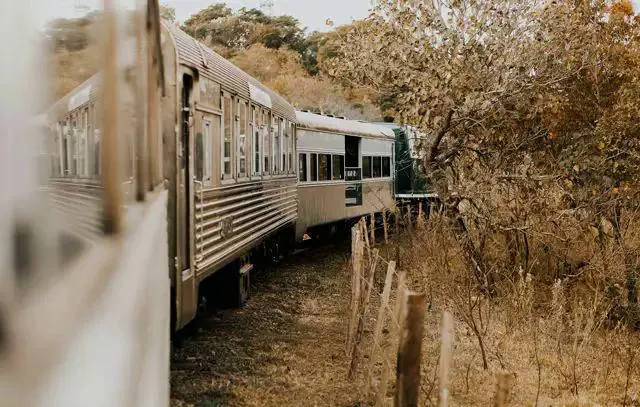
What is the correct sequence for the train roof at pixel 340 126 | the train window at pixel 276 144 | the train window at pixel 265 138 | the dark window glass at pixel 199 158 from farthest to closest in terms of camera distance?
the train roof at pixel 340 126 < the train window at pixel 276 144 < the train window at pixel 265 138 < the dark window glass at pixel 199 158

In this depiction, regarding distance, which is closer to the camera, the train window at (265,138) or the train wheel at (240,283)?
the train wheel at (240,283)

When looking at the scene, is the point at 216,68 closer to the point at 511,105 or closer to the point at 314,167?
the point at 511,105

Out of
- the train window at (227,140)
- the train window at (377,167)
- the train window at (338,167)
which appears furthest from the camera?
the train window at (377,167)

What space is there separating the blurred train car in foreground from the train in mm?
10

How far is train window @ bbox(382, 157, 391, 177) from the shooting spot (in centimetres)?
2256

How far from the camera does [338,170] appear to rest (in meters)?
18.7

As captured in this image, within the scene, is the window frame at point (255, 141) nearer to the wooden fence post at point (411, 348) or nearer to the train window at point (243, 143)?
the train window at point (243, 143)

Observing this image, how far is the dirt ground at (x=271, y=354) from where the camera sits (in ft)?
23.3

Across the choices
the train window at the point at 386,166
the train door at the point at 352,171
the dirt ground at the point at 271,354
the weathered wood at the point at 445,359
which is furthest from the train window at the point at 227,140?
the train window at the point at 386,166

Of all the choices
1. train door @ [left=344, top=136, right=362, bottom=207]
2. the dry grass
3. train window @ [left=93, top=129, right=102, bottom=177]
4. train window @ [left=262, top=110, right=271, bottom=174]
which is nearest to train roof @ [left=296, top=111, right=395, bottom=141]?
train door @ [left=344, top=136, right=362, bottom=207]

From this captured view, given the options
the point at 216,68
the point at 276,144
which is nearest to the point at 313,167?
the point at 276,144

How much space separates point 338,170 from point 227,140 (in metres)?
9.66

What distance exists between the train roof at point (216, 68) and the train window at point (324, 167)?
14.1 ft

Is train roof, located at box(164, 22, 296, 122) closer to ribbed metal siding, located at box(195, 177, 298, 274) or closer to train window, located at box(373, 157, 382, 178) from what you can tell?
ribbed metal siding, located at box(195, 177, 298, 274)
